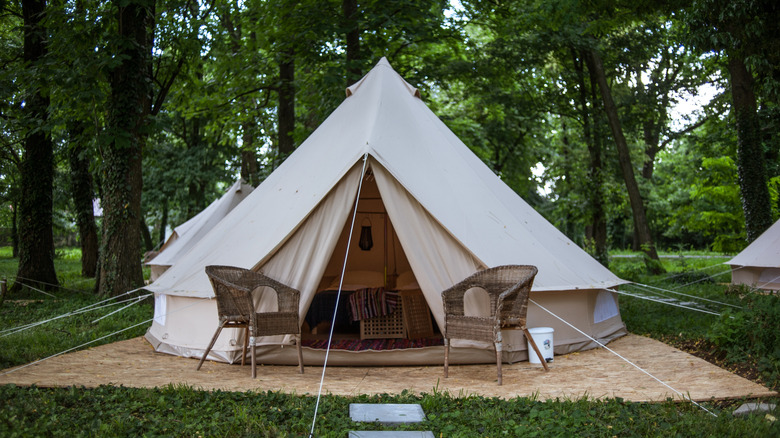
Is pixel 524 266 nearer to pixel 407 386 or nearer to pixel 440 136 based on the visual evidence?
pixel 407 386

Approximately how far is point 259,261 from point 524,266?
2078mm

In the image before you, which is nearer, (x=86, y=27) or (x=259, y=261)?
(x=259, y=261)

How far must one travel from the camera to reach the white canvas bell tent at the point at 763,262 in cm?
819

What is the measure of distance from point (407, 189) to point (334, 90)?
4.91 m

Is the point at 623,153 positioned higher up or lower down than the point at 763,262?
higher up

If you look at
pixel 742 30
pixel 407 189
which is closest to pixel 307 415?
pixel 407 189

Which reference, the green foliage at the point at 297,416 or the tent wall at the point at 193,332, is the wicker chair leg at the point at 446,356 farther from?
the tent wall at the point at 193,332

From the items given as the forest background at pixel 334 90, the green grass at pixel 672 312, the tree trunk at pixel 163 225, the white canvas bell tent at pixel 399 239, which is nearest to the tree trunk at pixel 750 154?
the forest background at pixel 334 90

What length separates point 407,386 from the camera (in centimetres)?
434

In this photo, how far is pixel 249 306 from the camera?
4.69 m

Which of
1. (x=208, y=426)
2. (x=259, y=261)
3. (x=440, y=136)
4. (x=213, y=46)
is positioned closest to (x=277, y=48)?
(x=213, y=46)

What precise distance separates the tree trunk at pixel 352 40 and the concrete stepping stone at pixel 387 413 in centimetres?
627

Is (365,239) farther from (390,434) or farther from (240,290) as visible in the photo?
(390,434)

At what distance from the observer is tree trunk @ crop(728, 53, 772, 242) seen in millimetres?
9000
